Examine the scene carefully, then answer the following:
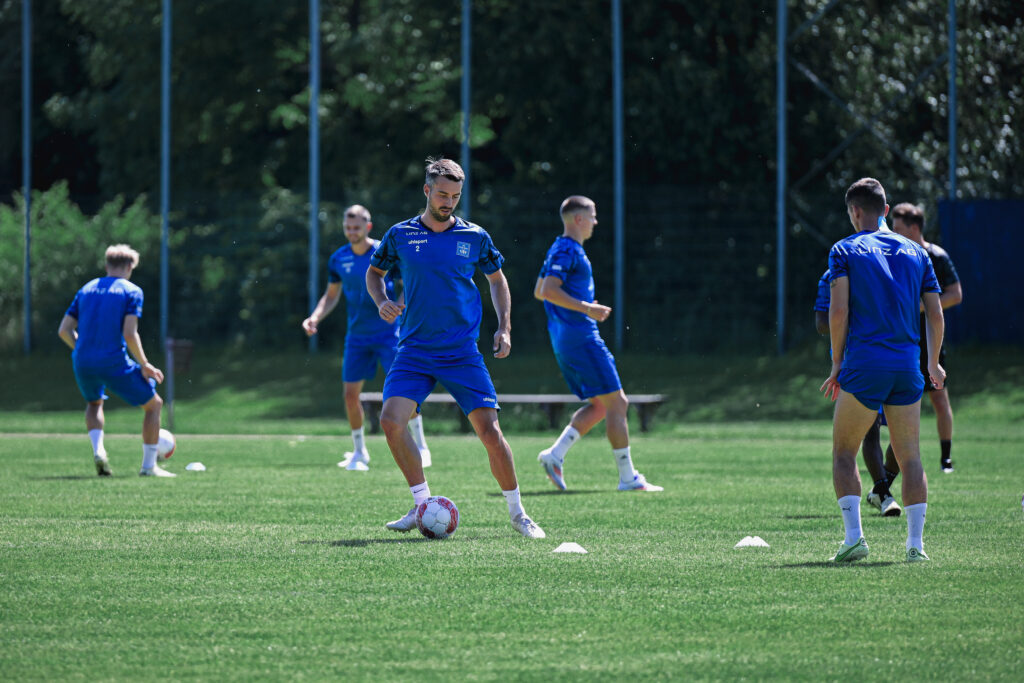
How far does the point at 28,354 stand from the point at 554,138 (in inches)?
469

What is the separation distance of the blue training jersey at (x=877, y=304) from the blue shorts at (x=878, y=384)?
0.03 meters

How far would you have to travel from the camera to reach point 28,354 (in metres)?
32.8

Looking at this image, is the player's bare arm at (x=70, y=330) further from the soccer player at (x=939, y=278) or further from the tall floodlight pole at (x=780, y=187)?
the tall floodlight pole at (x=780, y=187)

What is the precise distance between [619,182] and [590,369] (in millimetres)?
18254

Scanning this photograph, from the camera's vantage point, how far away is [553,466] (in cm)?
1290

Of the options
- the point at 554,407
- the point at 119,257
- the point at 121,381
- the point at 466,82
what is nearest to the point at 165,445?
the point at 121,381

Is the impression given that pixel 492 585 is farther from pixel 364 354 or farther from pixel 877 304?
pixel 364 354

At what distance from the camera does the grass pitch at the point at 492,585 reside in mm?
6012

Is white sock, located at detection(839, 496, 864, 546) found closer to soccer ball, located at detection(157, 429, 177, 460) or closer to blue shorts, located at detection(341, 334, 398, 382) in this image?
blue shorts, located at detection(341, 334, 398, 382)

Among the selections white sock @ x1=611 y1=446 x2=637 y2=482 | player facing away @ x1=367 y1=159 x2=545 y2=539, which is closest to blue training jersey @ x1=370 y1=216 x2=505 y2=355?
player facing away @ x1=367 y1=159 x2=545 y2=539

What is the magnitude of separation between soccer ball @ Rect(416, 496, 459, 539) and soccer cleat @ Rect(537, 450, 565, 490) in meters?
3.23

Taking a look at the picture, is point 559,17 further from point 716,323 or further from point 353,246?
point 353,246

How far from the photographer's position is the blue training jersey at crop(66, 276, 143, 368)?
14.1 m

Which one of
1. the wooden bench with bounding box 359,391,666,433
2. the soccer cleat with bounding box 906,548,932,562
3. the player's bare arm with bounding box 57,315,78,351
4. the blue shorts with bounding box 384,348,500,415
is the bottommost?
the wooden bench with bounding box 359,391,666,433
